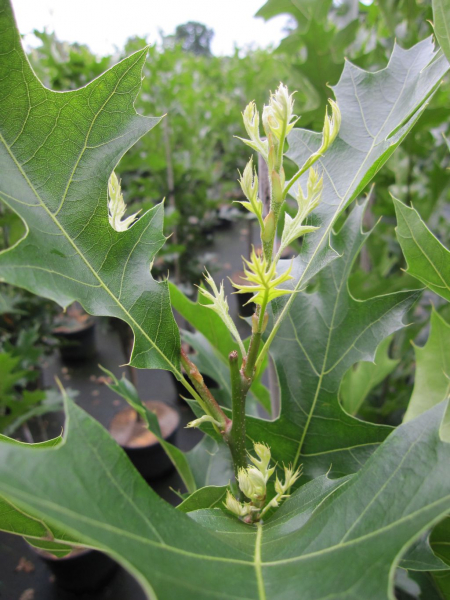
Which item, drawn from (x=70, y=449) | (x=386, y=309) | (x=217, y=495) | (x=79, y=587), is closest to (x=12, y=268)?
(x=70, y=449)

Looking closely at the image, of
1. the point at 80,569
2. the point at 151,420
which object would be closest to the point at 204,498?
the point at 151,420

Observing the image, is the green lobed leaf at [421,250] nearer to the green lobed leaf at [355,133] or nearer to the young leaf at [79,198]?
the green lobed leaf at [355,133]

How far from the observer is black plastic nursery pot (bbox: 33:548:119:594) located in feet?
4.37

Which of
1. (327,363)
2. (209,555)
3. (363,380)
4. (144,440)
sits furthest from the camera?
(144,440)

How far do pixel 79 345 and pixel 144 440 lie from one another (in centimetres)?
107

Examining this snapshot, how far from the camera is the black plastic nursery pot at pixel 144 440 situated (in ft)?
5.58

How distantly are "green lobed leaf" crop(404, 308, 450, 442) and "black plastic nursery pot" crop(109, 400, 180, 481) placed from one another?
1249 mm

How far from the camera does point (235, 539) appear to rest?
373 millimetres

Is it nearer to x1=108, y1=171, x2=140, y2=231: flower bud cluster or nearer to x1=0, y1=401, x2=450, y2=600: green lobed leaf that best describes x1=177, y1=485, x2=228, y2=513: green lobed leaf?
x1=0, y1=401, x2=450, y2=600: green lobed leaf

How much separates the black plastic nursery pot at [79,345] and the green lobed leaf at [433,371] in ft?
7.43

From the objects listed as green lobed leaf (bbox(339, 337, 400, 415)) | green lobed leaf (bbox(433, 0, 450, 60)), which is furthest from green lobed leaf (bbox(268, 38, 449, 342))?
green lobed leaf (bbox(339, 337, 400, 415))

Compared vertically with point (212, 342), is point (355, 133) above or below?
above

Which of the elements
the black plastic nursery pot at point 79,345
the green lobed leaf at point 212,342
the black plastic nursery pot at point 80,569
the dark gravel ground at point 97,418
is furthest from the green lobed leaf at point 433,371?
the black plastic nursery pot at point 79,345

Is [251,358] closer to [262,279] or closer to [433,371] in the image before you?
[262,279]
